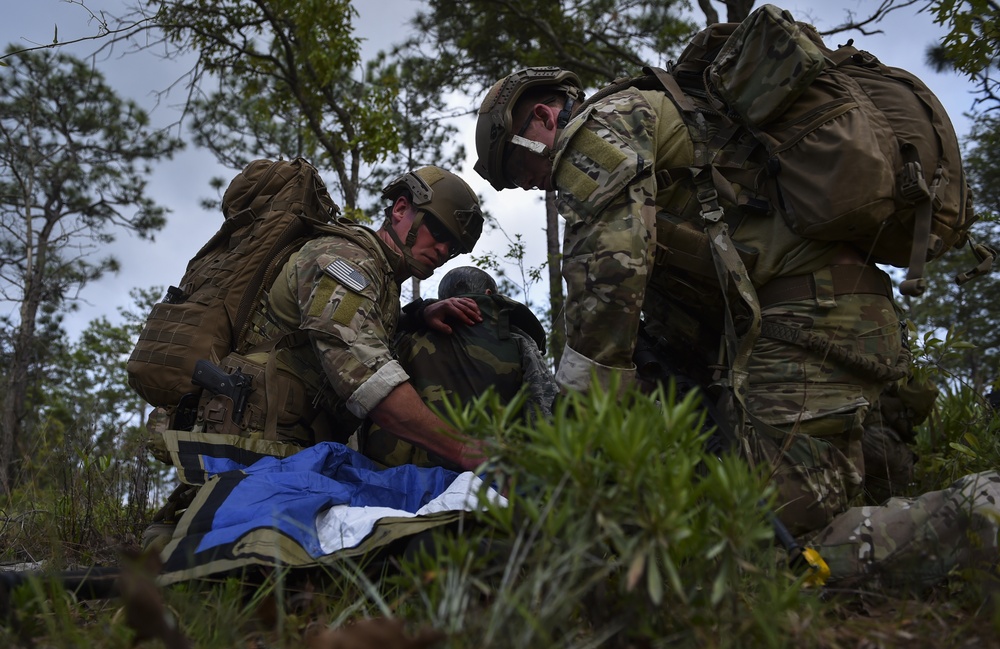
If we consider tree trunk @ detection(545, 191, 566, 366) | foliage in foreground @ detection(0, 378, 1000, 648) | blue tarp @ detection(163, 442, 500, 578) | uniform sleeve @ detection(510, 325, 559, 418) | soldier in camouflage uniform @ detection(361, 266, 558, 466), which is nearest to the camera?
foliage in foreground @ detection(0, 378, 1000, 648)

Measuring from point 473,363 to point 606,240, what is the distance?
116cm

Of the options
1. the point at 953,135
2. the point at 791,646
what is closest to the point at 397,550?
the point at 791,646

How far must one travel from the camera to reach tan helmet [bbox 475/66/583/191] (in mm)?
3184

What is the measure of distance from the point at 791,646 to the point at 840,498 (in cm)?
120

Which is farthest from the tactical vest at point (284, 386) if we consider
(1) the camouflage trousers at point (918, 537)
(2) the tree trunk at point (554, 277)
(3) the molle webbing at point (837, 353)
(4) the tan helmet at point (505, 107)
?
(2) the tree trunk at point (554, 277)

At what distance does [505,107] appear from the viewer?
317 centimetres

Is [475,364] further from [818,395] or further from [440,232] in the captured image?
[818,395]

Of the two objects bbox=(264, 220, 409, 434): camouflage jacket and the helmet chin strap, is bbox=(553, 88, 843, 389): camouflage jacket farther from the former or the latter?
the helmet chin strap

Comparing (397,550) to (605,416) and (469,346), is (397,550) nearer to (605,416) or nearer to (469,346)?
(605,416)

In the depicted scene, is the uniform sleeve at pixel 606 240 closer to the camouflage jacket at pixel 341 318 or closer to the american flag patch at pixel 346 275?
the camouflage jacket at pixel 341 318

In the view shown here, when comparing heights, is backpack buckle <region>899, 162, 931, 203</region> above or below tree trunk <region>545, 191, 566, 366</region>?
below

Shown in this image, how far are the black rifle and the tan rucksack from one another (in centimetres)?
7

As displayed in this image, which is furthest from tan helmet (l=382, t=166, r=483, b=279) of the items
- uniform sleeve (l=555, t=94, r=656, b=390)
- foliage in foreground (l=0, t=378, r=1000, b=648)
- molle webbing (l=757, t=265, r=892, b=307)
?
A: foliage in foreground (l=0, t=378, r=1000, b=648)

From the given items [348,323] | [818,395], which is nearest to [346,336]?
[348,323]
